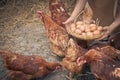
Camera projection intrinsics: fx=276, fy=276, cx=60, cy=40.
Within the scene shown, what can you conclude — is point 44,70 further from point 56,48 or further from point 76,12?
point 76,12

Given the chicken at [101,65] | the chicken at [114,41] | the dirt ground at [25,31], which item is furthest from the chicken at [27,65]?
the chicken at [114,41]

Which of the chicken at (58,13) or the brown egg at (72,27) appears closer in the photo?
the brown egg at (72,27)

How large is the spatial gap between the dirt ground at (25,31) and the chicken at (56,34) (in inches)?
11.3

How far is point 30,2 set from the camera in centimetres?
490

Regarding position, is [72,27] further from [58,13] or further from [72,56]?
[58,13]

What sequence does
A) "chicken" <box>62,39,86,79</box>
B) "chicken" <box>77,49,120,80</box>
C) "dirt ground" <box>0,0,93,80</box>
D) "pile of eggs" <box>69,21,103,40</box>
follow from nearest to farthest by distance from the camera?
"chicken" <box>77,49,120,80</box>
"chicken" <box>62,39,86,79</box>
"pile of eggs" <box>69,21,103,40</box>
"dirt ground" <box>0,0,93,80</box>

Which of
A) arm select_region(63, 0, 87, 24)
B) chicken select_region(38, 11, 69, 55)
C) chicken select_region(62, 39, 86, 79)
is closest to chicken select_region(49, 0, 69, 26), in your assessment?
chicken select_region(38, 11, 69, 55)

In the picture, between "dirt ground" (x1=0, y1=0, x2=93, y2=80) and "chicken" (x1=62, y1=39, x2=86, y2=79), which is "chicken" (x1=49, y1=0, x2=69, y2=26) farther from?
"chicken" (x1=62, y1=39, x2=86, y2=79)

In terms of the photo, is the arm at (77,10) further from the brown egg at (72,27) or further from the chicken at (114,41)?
the chicken at (114,41)

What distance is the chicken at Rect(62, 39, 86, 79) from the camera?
311cm

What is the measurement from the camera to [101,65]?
9.57 feet

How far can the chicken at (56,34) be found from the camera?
3.42 m

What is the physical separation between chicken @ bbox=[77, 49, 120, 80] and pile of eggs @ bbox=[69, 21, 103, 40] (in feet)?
0.83

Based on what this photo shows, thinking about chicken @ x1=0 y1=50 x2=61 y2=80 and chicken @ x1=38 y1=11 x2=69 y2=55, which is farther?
chicken @ x1=38 y1=11 x2=69 y2=55
